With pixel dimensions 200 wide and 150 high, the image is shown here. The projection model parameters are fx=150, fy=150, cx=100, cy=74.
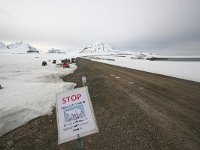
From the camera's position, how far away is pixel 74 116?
10.5 ft

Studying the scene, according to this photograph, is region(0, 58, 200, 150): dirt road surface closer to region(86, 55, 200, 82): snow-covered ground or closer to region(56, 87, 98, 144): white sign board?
region(56, 87, 98, 144): white sign board

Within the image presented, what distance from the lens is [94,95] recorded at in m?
9.54

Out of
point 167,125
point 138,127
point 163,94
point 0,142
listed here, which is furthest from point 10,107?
point 163,94

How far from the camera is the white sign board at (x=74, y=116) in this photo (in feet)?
9.97

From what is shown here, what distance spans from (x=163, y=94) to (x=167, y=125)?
4.21 m

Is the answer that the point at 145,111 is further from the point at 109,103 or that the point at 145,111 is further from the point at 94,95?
the point at 94,95

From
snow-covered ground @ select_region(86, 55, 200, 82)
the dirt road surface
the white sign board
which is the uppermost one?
the white sign board

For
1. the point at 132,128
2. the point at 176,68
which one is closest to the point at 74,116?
the point at 132,128

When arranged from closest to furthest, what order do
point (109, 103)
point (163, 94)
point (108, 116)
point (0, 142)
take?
1. point (0, 142)
2. point (108, 116)
3. point (109, 103)
4. point (163, 94)

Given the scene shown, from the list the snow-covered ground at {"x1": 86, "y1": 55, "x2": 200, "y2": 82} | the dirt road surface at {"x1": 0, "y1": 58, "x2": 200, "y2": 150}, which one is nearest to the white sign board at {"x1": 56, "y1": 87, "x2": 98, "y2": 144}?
the dirt road surface at {"x1": 0, "y1": 58, "x2": 200, "y2": 150}

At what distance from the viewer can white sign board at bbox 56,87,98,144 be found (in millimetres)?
3039

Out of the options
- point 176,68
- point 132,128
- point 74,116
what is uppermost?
point 74,116

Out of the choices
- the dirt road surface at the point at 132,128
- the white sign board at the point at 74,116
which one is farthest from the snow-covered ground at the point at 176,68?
the white sign board at the point at 74,116

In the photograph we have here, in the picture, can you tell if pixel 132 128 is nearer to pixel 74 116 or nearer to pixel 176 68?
pixel 74 116
